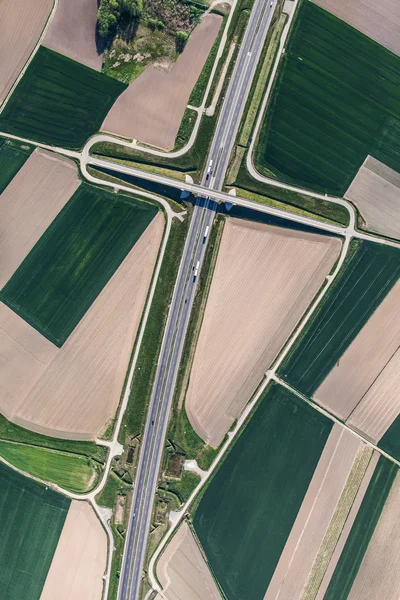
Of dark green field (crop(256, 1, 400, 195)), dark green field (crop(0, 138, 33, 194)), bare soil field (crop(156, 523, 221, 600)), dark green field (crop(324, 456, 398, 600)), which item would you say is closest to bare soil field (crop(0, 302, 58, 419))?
dark green field (crop(0, 138, 33, 194))

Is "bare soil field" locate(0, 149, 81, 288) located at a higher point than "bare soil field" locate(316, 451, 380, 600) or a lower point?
higher

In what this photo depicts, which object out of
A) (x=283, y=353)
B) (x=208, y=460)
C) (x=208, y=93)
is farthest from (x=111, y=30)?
(x=208, y=460)

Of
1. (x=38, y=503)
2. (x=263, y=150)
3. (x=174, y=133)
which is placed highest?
(x=263, y=150)

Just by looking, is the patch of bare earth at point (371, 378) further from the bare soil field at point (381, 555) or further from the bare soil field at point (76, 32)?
the bare soil field at point (76, 32)

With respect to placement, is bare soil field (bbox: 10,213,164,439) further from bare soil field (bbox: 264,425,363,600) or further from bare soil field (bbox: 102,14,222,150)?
bare soil field (bbox: 264,425,363,600)

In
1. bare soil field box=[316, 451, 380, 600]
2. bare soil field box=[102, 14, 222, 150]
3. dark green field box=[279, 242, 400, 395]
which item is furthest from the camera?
bare soil field box=[316, 451, 380, 600]

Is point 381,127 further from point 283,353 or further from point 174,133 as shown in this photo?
point 283,353
